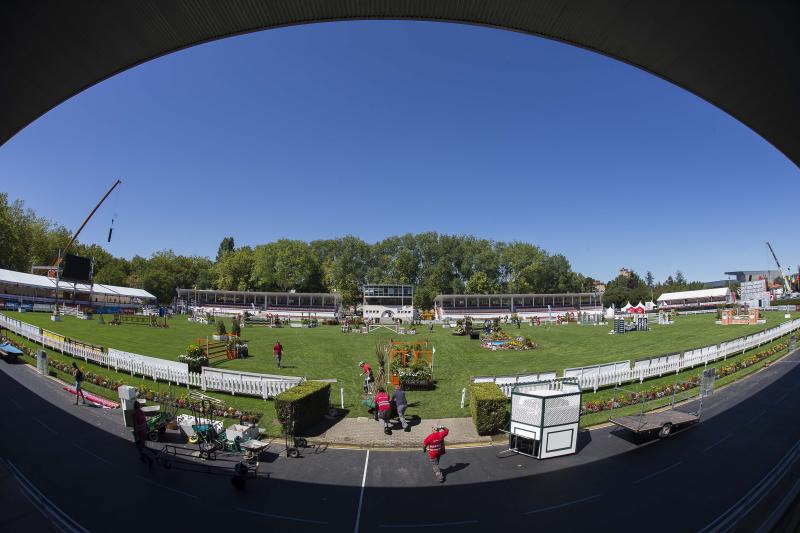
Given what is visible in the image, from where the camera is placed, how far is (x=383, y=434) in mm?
10484

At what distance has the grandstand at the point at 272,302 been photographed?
6506 centimetres

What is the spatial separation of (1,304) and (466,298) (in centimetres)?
6601

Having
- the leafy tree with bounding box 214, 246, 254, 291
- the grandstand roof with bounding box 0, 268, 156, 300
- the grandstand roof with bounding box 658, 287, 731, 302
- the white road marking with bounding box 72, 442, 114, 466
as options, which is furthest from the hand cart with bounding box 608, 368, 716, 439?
the leafy tree with bounding box 214, 246, 254, 291

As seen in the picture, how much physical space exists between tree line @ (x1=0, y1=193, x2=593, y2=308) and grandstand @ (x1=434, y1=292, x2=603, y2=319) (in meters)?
15.2

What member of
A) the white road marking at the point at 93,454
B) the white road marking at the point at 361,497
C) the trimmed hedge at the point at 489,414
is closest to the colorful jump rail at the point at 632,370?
the trimmed hedge at the point at 489,414

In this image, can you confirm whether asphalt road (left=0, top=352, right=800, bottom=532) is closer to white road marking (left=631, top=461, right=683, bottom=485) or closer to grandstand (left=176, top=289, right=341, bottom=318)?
white road marking (left=631, top=461, right=683, bottom=485)

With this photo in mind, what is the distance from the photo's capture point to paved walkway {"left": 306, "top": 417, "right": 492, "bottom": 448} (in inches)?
391

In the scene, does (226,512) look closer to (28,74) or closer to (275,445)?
(275,445)

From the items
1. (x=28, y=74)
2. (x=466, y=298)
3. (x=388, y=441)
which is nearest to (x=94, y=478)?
(x=388, y=441)

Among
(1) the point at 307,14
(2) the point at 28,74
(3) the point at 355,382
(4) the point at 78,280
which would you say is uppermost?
(1) the point at 307,14

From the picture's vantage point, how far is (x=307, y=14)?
7.47m

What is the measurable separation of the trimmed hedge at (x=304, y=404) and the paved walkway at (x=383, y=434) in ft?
1.28

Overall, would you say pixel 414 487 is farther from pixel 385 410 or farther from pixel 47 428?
pixel 47 428

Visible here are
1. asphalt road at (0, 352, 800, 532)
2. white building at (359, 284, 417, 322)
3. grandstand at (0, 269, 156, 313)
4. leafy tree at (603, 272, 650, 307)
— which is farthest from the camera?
leafy tree at (603, 272, 650, 307)
